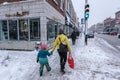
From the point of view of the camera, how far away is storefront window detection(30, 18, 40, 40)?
13.9 m

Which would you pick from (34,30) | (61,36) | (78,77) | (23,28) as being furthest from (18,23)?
(78,77)

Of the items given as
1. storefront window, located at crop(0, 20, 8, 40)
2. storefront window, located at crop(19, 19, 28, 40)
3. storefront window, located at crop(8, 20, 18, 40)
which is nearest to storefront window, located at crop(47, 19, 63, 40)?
storefront window, located at crop(19, 19, 28, 40)

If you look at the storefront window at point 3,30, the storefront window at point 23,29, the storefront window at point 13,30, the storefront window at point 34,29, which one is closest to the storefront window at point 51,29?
the storefront window at point 34,29

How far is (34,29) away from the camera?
1410 cm

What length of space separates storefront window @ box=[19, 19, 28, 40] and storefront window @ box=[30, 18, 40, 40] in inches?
18.4

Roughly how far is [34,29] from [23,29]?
1053 millimetres

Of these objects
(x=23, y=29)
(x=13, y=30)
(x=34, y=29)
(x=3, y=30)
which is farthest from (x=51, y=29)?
(x=3, y=30)

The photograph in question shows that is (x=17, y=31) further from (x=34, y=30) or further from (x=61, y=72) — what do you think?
(x=61, y=72)

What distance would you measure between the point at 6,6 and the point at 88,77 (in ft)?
35.2

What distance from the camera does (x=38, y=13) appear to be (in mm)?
13516

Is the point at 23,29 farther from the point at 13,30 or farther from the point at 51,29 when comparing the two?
the point at 51,29

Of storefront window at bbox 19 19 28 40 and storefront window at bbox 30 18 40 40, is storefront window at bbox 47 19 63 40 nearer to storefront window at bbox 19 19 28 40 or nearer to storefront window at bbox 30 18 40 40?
storefront window at bbox 30 18 40 40

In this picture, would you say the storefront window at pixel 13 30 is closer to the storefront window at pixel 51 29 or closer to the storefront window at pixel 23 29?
the storefront window at pixel 23 29

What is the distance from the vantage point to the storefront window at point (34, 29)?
13.9 meters
